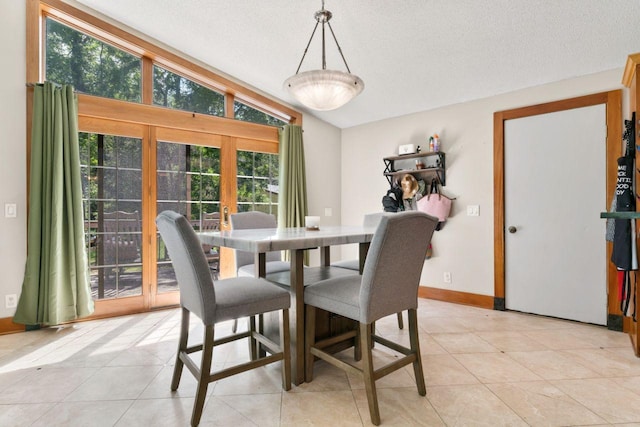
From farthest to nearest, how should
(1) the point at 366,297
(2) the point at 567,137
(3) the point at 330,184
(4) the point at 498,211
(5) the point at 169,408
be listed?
(3) the point at 330,184 → (4) the point at 498,211 → (2) the point at 567,137 → (5) the point at 169,408 → (1) the point at 366,297

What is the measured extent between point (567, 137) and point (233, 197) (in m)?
3.37

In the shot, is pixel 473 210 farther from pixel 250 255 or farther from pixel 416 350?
pixel 250 255

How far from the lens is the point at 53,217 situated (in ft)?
8.93

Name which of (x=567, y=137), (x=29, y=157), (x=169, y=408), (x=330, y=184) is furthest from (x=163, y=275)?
(x=567, y=137)

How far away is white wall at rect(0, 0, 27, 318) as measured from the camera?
263 cm

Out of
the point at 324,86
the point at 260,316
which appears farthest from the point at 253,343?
the point at 324,86

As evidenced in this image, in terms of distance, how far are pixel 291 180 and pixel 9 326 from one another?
291 cm

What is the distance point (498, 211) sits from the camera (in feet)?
10.7

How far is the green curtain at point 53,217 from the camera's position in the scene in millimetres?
2678

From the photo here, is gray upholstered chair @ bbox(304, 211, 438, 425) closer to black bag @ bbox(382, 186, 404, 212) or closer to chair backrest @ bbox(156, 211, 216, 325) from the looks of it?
chair backrest @ bbox(156, 211, 216, 325)

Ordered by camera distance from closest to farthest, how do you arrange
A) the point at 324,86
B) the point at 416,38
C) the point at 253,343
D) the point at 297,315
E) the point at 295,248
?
the point at 295,248
the point at 297,315
the point at 324,86
the point at 253,343
the point at 416,38

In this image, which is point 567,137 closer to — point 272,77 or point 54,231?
Answer: point 272,77

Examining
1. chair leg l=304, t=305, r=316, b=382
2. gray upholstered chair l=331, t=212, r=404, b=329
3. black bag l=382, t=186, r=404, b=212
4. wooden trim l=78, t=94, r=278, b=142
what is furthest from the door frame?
wooden trim l=78, t=94, r=278, b=142

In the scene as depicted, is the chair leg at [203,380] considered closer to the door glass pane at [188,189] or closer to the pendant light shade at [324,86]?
the pendant light shade at [324,86]
